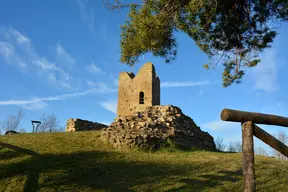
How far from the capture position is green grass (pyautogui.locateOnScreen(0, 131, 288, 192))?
823cm

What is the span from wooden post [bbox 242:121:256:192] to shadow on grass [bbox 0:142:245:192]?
12.6ft

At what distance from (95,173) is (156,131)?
5.25 m

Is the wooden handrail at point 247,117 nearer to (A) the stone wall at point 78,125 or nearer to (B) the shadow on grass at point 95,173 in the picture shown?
(B) the shadow on grass at point 95,173

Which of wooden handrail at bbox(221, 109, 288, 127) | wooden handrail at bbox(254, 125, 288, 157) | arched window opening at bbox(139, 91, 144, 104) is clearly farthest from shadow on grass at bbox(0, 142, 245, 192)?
arched window opening at bbox(139, 91, 144, 104)

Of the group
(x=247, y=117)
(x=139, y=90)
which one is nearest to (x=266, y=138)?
(x=247, y=117)

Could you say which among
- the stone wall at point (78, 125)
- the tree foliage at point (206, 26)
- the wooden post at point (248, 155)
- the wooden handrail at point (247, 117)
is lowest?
the wooden post at point (248, 155)

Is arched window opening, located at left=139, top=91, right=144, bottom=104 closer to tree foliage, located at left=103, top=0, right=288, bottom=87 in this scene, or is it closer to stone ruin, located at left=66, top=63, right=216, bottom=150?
stone ruin, located at left=66, top=63, right=216, bottom=150

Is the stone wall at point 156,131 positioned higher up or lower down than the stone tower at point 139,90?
lower down

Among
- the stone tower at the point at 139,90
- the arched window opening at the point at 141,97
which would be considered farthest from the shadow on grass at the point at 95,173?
the arched window opening at the point at 141,97

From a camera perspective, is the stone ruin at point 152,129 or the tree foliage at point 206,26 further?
the stone ruin at point 152,129

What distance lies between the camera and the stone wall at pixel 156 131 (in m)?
13.3

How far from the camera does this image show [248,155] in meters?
4.21

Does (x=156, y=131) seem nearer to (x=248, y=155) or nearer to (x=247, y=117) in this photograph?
(x=248, y=155)

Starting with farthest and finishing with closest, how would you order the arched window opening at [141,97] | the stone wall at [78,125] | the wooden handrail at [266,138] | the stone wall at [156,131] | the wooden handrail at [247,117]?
1. the arched window opening at [141,97]
2. the stone wall at [78,125]
3. the stone wall at [156,131]
4. the wooden handrail at [266,138]
5. the wooden handrail at [247,117]
